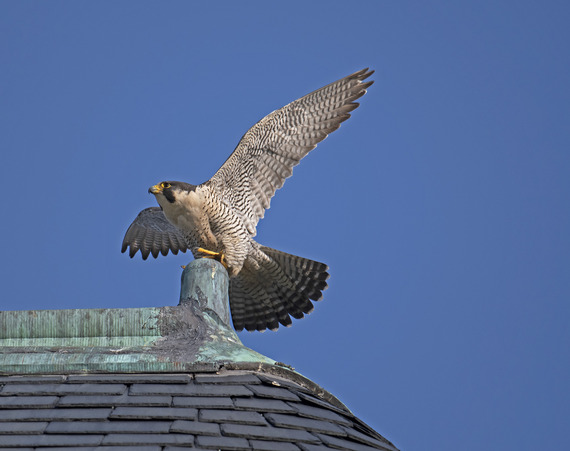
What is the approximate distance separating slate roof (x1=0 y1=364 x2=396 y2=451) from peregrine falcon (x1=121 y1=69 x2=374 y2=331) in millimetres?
4299

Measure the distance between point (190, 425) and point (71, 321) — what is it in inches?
32.9

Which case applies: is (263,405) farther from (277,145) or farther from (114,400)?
(277,145)

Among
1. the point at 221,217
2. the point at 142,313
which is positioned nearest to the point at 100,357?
the point at 142,313

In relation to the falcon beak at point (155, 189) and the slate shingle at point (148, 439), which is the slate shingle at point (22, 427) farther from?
the falcon beak at point (155, 189)

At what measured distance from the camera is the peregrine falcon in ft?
23.0

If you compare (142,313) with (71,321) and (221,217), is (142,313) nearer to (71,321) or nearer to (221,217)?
(71,321)

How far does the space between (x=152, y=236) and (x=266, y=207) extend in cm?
133

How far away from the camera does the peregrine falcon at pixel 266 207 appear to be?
7023 millimetres

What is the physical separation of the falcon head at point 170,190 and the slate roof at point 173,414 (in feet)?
13.4

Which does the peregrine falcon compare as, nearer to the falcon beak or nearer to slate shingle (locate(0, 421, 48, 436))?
the falcon beak

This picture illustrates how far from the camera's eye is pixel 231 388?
2518mm

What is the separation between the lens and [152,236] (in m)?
8.22

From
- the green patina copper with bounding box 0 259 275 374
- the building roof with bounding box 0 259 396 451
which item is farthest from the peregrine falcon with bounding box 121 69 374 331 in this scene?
the green patina copper with bounding box 0 259 275 374

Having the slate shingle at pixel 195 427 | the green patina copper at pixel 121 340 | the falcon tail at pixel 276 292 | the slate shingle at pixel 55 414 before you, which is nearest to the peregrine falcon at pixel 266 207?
the falcon tail at pixel 276 292
